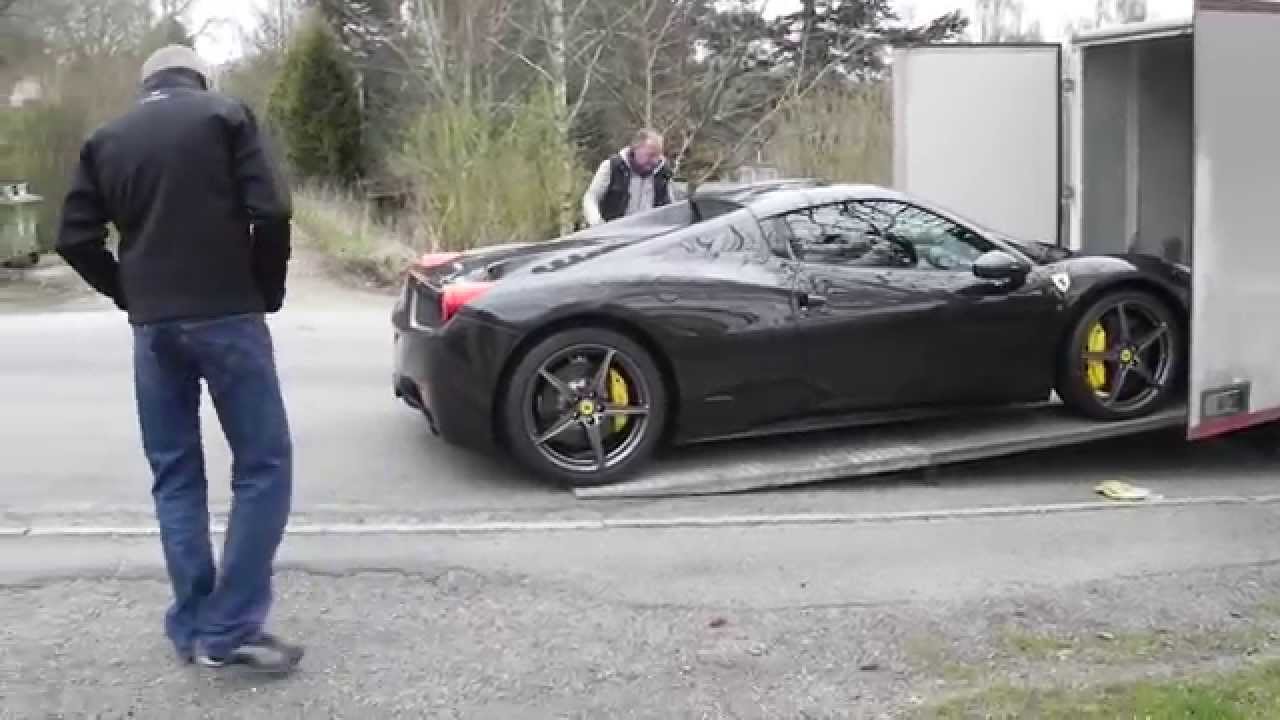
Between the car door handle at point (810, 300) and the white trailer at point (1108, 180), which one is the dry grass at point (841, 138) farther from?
the car door handle at point (810, 300)

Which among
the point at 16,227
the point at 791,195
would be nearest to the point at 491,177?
the point at 16,227

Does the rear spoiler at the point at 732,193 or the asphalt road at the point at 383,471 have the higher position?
the rear spoiler at the point at 732,193

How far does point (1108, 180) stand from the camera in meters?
9.63

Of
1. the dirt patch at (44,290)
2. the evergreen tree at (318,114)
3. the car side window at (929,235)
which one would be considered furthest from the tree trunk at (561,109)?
the car side window at (929,235)

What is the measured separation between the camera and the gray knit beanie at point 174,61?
4.25 m

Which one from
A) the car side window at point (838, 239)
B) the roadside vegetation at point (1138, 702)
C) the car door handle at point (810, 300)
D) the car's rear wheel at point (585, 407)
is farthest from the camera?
the car side window at point (838, 239)

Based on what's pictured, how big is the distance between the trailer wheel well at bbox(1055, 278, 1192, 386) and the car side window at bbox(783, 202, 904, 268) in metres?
0.96

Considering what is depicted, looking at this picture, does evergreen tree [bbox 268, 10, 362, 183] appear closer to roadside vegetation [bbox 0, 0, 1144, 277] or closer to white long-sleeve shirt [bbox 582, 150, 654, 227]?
roadside vegetation [bbox 0, 0, 1144, 277]

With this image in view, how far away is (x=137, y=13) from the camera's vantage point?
116 ft

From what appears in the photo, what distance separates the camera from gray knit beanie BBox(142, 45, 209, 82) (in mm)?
4254

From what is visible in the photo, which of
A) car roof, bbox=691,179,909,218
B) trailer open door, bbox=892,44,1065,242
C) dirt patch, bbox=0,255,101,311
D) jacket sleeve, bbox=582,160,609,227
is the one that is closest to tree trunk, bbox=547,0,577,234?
dirt patch, bbox=0,255,101,311

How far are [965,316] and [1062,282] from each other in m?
0.58

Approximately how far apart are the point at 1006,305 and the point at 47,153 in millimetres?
20513

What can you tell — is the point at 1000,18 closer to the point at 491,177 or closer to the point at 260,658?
the point at 491,177
